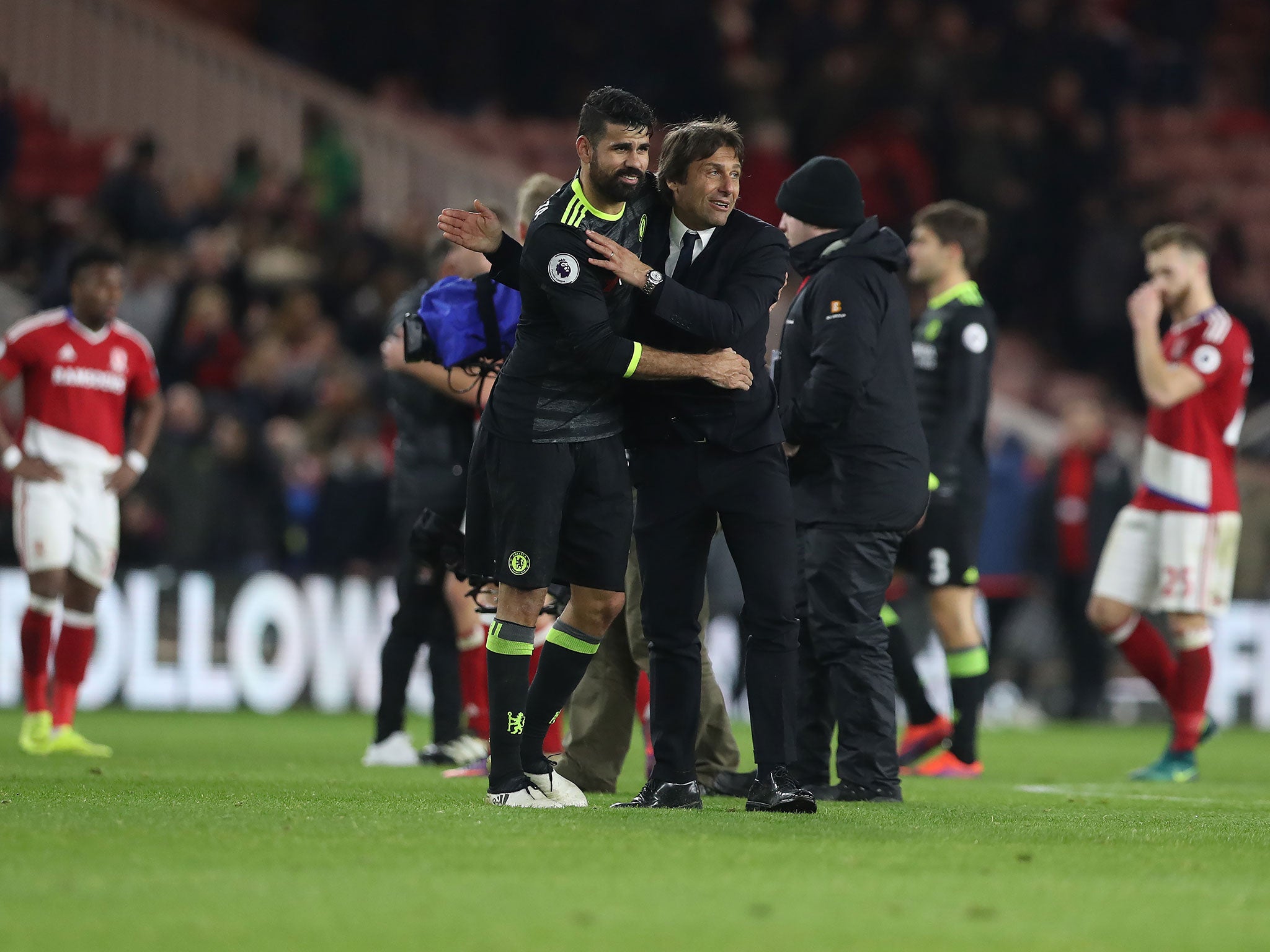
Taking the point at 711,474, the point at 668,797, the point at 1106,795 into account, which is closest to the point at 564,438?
the point at 711,474

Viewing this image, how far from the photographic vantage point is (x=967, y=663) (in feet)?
30.0

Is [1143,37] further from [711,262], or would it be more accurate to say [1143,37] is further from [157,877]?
[157,877]

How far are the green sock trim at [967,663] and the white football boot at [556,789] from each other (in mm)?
3346

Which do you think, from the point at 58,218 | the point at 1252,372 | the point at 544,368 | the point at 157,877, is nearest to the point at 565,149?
the point at 58,218

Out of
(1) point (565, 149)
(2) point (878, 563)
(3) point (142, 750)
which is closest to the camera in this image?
(2) point (878, 563)

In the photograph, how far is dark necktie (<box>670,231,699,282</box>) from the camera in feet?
20.5

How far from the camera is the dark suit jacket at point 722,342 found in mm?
6113

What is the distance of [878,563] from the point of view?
7.04 metres

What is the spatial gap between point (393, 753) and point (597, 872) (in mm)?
4438

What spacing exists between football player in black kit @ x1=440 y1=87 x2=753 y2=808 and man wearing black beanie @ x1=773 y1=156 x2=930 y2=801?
1.03 metres

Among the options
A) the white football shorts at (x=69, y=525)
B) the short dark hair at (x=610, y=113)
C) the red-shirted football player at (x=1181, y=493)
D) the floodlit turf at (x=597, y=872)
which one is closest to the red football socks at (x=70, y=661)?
the white football shorts at (x=69, y=525)

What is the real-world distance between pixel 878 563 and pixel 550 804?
1.67m

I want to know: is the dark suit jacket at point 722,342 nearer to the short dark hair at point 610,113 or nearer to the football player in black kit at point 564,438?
the football player in black kit at point 564,438

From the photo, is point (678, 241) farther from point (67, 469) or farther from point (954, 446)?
point (67, 469)
